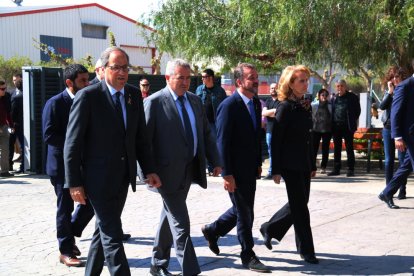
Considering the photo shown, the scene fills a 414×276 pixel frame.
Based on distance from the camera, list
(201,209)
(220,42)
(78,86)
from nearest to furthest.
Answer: (78,86)
(201,209)
(220,42)

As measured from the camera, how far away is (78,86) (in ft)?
20.5

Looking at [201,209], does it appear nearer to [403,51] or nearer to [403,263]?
[403,263]

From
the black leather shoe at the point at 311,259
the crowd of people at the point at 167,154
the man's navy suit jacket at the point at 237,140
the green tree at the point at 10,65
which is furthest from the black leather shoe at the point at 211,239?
Result: the green tree at the point at 10,65

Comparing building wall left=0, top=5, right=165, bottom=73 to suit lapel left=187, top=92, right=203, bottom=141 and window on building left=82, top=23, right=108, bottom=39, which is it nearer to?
window on building left=82, top=23, right=108, bottom=39

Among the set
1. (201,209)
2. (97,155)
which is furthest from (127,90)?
(201,209)

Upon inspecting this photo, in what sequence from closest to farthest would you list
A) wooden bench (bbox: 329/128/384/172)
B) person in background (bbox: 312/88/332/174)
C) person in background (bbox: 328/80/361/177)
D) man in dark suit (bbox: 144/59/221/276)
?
man in dark suit (bbox: 144/59/221/276) < person in background (bbox: 328/80/361/177) < person in background (bbox: 312/88/332/174) < wooden bench (bbox: 329/128/384/172)

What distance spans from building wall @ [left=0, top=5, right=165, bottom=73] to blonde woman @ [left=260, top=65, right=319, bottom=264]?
35058 mm

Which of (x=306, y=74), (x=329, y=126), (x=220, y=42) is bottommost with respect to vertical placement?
(x=329, y=126)

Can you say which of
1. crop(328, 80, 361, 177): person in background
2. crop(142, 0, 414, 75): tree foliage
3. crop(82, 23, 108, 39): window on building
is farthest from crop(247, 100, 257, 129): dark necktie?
crop(82, 23, 108, 39): window on building

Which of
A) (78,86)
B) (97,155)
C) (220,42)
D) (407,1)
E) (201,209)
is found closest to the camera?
(97,155)

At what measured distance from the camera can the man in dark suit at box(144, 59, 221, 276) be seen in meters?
5.33

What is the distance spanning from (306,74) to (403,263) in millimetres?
2029

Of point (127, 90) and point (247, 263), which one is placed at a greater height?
point (127, 90)

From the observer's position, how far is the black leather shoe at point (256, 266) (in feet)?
18.9
